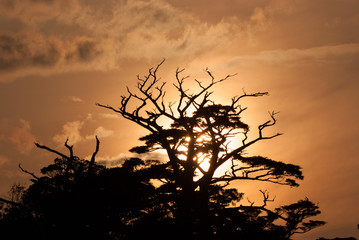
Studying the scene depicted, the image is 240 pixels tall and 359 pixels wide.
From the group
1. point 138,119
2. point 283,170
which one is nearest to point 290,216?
point 283,170

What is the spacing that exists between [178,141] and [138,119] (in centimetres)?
317

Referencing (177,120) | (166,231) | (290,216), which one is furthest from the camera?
(290,216)

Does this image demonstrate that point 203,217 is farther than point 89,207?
Yes

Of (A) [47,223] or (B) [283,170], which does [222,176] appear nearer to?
(B) [283,170]

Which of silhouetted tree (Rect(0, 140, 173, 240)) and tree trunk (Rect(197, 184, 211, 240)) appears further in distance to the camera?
tree trunk (Rect(197, 184, 211, 240))

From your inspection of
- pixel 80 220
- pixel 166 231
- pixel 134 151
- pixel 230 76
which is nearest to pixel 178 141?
pixel 134 151

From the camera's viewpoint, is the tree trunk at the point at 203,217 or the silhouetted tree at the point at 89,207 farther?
the tree trunk at the point at 203,217

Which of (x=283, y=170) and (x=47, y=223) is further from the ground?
(x=283, y=170)

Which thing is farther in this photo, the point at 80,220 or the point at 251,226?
the point at 251,226

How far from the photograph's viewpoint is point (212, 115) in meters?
29.5

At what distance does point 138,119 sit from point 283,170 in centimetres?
1048

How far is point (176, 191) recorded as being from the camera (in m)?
27.8

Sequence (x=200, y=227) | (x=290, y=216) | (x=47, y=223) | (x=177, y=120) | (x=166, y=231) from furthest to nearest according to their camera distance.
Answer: (x=290, y=216) → (x=177, y=120) → (x=200, y=227) → (x=166, y=231) → (x=47, y=223)

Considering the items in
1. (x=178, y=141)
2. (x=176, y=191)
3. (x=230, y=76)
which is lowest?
(x=176, y=191)
